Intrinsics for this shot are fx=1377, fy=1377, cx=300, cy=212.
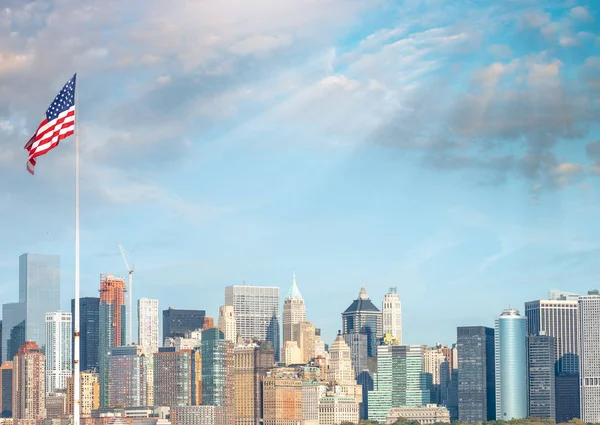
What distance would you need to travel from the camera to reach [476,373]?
189m

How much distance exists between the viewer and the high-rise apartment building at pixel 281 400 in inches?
6806

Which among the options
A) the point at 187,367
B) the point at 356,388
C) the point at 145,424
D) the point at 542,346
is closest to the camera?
the point at 145,424

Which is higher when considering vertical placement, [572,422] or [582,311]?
[582,311]

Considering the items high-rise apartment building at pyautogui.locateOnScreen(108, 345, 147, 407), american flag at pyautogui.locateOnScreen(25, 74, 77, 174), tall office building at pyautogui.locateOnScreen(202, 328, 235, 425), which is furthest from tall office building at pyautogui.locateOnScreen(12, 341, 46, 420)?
american flag at pyautogui.locateOnScreen(25, 74, 77, 174)

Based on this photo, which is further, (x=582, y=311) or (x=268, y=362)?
(x=582, y=311)

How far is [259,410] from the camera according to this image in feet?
568

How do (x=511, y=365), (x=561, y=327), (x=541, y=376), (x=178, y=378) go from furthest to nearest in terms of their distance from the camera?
(x=561, y=327) < (x=511, y=365) < (x=541, y=376) < (x=178, y=378)

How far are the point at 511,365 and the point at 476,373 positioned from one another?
6230mm

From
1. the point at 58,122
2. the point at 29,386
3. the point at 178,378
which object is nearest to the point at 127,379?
the point at 29,386

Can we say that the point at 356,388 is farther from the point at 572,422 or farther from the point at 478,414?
the point at 572,422

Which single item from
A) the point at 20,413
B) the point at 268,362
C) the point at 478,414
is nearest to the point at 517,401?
the point at 478,414

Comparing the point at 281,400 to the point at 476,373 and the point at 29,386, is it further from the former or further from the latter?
the point at 29,386

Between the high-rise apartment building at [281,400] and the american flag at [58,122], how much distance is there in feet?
438

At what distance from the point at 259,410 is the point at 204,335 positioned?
11.7 meters
